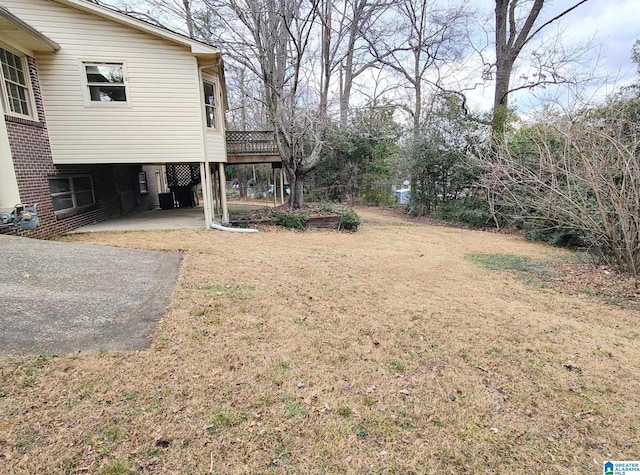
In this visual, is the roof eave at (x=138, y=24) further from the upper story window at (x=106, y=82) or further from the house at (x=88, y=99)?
the upper story window at (x=106, y=82)

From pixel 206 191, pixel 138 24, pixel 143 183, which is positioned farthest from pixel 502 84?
pixel 143 183

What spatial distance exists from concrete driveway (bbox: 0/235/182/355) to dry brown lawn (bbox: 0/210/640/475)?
0.76 ft

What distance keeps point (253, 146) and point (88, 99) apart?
195 inches

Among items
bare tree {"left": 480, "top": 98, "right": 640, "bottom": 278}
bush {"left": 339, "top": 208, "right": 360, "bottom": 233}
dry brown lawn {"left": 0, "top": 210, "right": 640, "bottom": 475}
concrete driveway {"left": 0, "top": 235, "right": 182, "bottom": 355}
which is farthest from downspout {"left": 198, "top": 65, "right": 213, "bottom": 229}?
bare tree {"left": 480, "top": 98, "right": 640, "bottom": 278}

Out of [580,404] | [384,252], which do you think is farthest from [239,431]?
[384,252]

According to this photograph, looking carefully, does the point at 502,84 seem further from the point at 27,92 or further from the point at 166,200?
the point at 27,92

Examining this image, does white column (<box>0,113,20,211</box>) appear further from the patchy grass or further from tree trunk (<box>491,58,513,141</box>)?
tree trunk (<box>491,58,513,141</box>)

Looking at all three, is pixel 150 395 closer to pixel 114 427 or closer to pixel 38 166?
pixel 114 427

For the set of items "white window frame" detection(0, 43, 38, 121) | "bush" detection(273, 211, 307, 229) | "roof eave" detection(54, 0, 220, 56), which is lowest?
"bush" detection(273, 211, 307, 229)

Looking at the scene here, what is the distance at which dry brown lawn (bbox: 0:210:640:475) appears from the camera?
197 cm

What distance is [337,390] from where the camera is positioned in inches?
102

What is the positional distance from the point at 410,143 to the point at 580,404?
1374 cm

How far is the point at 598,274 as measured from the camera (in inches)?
239

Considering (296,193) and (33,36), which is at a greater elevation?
(33,36)
